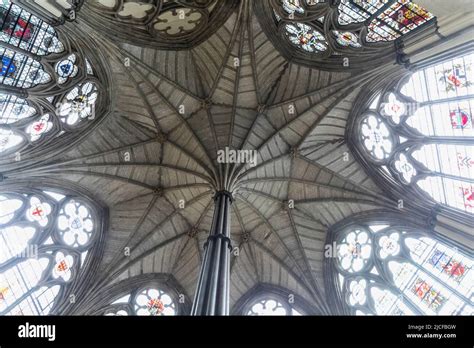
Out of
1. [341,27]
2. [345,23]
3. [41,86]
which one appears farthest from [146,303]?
[345,23]

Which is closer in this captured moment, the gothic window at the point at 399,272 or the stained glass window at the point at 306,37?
the gothic window at the point at 399,272

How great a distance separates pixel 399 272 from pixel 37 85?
14.4 m

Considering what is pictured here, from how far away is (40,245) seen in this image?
55.9 feet

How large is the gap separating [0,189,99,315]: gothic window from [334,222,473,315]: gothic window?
10532mm

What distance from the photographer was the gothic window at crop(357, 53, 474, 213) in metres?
13.8

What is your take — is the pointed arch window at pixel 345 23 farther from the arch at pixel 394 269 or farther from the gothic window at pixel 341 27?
the arch at pixel 394 269

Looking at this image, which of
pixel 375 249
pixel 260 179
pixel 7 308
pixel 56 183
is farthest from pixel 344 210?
pixel 7 308

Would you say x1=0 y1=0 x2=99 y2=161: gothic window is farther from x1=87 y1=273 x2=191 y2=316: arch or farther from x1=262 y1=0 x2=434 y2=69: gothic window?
x1=262 y1=0 x2=434 y2=69: gothic window

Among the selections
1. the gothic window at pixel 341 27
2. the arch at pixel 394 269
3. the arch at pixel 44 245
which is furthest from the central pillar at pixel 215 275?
the gothic window at pixel 341 27

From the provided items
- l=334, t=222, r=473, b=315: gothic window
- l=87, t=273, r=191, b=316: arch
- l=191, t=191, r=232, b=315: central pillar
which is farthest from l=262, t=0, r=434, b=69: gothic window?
l=87, t=273, r=191, b=316: arch

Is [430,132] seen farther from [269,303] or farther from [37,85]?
[37,85]

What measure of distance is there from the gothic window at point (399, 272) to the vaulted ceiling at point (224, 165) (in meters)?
1.10

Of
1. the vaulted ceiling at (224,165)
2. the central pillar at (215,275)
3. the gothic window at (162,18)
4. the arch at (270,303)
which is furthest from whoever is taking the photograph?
the arch at (270,303)

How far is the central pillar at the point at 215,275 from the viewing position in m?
10.7
